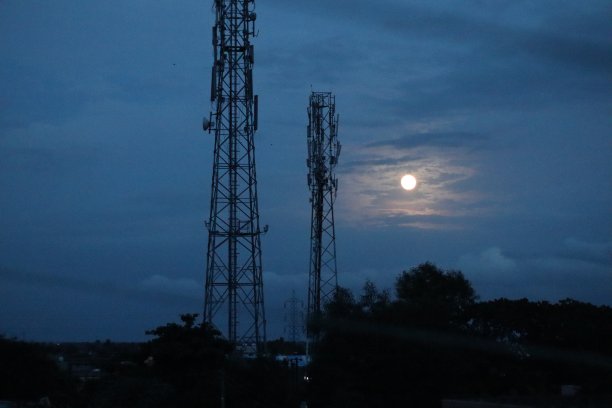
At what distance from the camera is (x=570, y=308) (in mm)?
57125

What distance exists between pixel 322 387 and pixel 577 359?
48.9ft

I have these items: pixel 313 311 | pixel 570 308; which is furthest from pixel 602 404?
pixel 570 308

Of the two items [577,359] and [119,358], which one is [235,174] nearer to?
[119,358]

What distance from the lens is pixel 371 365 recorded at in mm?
44125

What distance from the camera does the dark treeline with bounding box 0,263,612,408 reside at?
39.5 meters

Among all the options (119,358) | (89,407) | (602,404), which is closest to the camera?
(602,404)

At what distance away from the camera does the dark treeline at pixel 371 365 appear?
3953 centimetres

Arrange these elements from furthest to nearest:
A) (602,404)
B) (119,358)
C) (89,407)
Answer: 1. (119,358)
2. (89,407)
3. (602,404)

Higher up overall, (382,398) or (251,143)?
(251,143)

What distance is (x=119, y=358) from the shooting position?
43688 mm

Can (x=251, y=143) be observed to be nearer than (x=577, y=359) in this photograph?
Yes

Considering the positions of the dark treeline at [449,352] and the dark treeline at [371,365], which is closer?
the dark treeline at [371,365]

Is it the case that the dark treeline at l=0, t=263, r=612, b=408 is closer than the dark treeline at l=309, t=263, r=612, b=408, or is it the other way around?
the dark treeline at l=0, t=263, r=612, b=408

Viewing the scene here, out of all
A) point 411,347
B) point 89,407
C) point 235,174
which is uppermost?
point 235,174
